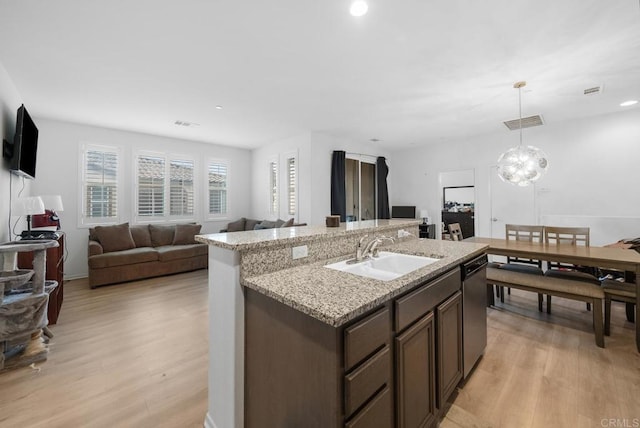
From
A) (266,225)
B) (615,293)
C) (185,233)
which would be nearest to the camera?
(615,293)

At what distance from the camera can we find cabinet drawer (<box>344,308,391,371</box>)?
0.97 metres

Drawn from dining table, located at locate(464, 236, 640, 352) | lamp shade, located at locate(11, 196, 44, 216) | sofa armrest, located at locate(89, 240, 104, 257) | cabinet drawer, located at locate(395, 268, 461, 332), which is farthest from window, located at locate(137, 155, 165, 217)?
dining table, located at locate(464, 236, 640, 352)

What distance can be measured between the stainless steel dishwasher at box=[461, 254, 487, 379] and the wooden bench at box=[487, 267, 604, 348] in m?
1.00

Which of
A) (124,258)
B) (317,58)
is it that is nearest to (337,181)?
(317,58)

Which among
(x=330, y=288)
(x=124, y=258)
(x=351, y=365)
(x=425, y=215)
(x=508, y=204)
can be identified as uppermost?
(x=508, y=204)

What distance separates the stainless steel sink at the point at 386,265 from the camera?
1771 millimetres

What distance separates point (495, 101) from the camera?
369cm

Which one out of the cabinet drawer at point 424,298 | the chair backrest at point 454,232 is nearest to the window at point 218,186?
the chair backrest at point 454,232

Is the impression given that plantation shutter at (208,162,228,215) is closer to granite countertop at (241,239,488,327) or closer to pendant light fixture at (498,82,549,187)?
granite countertop at (241,239,488,327)

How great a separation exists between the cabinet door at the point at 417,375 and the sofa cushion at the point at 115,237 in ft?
17.0

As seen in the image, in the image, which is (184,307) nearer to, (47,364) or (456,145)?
(47,364)

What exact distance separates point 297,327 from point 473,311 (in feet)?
5.25

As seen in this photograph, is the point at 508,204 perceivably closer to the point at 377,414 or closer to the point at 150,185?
the point at 377,414

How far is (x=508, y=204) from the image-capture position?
5316mm
